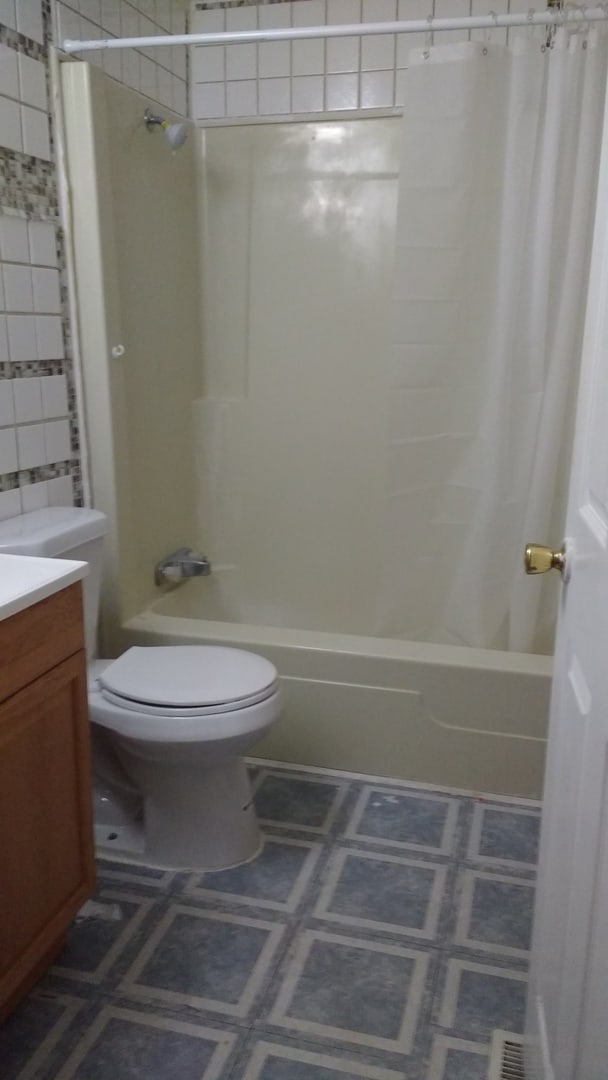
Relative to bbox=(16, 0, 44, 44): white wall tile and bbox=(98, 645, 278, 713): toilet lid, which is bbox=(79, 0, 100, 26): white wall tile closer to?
bbox=(16, 0, 44, 44): white wall tile

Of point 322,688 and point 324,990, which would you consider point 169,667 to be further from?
point 324,990

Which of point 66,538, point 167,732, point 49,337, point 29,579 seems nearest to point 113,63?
point 49,337

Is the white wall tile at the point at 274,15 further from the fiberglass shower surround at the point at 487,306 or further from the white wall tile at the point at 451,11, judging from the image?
the fiberglass shower surround at the point at 487,306

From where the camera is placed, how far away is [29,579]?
1.40 m

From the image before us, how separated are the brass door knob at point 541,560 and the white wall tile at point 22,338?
1.26 m

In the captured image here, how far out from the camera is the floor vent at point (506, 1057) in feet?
4.42

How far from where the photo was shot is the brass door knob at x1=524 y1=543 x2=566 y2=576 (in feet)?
3.81

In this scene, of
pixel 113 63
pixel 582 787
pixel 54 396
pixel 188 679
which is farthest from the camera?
pixel 113 63

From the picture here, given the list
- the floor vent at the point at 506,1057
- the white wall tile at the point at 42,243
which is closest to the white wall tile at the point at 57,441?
the white wall tile at the point at 42,243

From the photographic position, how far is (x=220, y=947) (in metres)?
1.63

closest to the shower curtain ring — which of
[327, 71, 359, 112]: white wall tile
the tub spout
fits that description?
[327, 71, 359, 112]: white wall tile

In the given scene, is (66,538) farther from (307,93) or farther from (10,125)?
(307,93)

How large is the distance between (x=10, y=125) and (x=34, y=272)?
30 cm

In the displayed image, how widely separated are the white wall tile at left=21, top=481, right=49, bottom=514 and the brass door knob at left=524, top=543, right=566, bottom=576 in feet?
4.01
